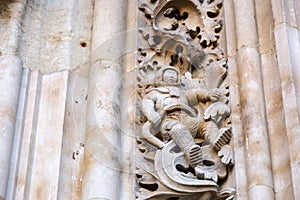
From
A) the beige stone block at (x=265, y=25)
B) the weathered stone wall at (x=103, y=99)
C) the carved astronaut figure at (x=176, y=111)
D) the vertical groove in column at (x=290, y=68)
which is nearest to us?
the vertical groove in column at (x=290, y=68)

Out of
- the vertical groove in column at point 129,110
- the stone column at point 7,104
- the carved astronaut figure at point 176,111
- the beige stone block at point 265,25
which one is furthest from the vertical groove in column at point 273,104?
the stone column at point 7,104

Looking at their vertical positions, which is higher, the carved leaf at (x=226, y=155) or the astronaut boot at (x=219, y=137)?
the astronaut boot at (x=219, y=137)

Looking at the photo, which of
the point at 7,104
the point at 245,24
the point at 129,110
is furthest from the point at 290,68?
the point at 7,104

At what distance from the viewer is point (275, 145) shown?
366 cm

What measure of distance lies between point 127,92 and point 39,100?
1.11ft

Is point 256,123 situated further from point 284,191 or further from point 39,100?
point 39,100

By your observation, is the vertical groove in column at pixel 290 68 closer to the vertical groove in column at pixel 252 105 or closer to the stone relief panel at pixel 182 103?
the vertical groove in column at pixel 252 105

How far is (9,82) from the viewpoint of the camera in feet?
12.8

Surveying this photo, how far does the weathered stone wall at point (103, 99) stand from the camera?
367 cm

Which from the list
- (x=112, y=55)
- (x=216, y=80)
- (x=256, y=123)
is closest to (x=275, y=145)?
(x=256, y=123)

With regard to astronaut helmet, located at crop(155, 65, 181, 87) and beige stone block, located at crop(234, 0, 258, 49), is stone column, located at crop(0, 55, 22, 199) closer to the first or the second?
astronaut helmet, located at crop(155, 65, 181, 87)

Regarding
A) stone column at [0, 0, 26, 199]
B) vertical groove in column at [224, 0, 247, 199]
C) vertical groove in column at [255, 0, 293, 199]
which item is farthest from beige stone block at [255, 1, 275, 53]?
stone column at [0, 0, 26, 199]

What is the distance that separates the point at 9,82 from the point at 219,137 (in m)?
0.81

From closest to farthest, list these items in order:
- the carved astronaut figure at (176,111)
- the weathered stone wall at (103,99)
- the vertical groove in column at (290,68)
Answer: the vertical groove in column at (290,68) < the weathered stone wall at (103,99) < the carved astronaut figure at (176,111)
